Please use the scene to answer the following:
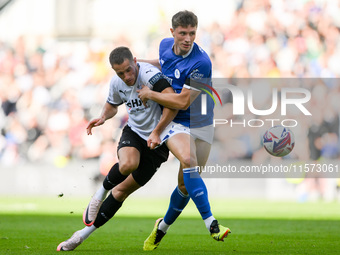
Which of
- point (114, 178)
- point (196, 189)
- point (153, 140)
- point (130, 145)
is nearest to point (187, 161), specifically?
point (196, 189)

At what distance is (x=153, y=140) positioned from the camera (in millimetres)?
6055

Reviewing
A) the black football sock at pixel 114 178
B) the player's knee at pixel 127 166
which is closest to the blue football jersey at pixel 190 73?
the player's knee at pixel 127 166

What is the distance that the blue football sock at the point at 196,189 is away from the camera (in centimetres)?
572

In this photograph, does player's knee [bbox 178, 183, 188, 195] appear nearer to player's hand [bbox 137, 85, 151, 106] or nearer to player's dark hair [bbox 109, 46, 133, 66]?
player's hand [bbox 137, 85, 151, 106]

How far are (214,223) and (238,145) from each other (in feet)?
31.9

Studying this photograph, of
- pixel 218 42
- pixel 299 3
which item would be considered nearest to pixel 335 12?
pixel 299 3

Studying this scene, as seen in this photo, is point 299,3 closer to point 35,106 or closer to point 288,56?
point 288,56

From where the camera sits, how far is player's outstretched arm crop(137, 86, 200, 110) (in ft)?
19.9

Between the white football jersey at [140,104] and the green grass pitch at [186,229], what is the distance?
1.27 metres

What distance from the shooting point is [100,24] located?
1884cm

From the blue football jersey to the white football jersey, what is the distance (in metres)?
0.16

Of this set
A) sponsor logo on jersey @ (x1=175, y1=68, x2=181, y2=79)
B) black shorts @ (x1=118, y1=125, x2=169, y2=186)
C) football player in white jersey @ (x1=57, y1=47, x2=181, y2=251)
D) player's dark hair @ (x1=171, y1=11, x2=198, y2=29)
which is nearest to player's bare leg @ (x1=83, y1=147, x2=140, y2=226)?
football player in white jersey @ (x1=57, y1=47, x2=181, y2=251)

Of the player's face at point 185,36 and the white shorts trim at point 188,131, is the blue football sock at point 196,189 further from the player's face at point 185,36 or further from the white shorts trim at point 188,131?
the player's face at point 185,36

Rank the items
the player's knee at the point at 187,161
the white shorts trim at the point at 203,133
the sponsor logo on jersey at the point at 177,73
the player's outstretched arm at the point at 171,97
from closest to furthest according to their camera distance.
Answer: the player's knee at the point at 187,161 → the player's outstretched arm at the point at 171,97 → the sponsor logo on jersey at the point at 177,73 → the white shorts trim at the point at 203,133
